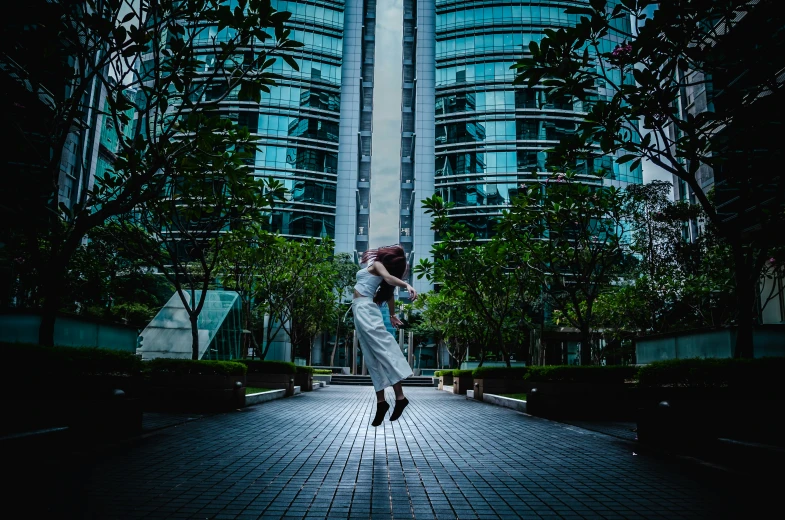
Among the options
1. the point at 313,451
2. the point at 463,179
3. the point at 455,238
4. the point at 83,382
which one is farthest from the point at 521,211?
the point at 463,179

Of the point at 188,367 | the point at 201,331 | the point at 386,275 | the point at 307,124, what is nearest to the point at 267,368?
the point at 201,331

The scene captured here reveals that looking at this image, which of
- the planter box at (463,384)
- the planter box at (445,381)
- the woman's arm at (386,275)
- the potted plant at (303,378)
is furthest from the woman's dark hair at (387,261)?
the planter box at (445,381)

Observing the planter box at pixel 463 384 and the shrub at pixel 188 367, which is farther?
the planter box at pixel 463 384

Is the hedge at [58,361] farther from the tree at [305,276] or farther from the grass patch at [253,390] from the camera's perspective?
the tree at [305,276]

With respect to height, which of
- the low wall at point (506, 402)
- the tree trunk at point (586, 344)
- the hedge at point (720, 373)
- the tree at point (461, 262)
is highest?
the tree at point (461, 262)

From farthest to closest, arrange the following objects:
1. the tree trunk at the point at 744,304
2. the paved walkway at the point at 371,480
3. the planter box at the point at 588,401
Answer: the planter box at the point at 588,401 → the tree trunk at the point at 744,304 → the paved walkway at the point at 371,480

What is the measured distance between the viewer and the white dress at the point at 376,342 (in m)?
5.85

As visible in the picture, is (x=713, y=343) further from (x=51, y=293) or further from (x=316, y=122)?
(x=316, y=122)

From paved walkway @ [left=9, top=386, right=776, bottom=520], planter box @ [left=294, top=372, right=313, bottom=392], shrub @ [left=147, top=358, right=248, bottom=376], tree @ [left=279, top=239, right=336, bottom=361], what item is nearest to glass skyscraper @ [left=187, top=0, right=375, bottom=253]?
tree @ [left=279, top=239, right=336, bottom=361]

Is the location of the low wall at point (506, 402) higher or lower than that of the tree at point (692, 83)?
lower

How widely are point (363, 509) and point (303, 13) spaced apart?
70.6m

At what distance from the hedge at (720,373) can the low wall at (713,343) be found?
6.01 meters

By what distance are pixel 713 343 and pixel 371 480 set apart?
13291mm

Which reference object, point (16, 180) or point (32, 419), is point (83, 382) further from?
point (16, 180)
